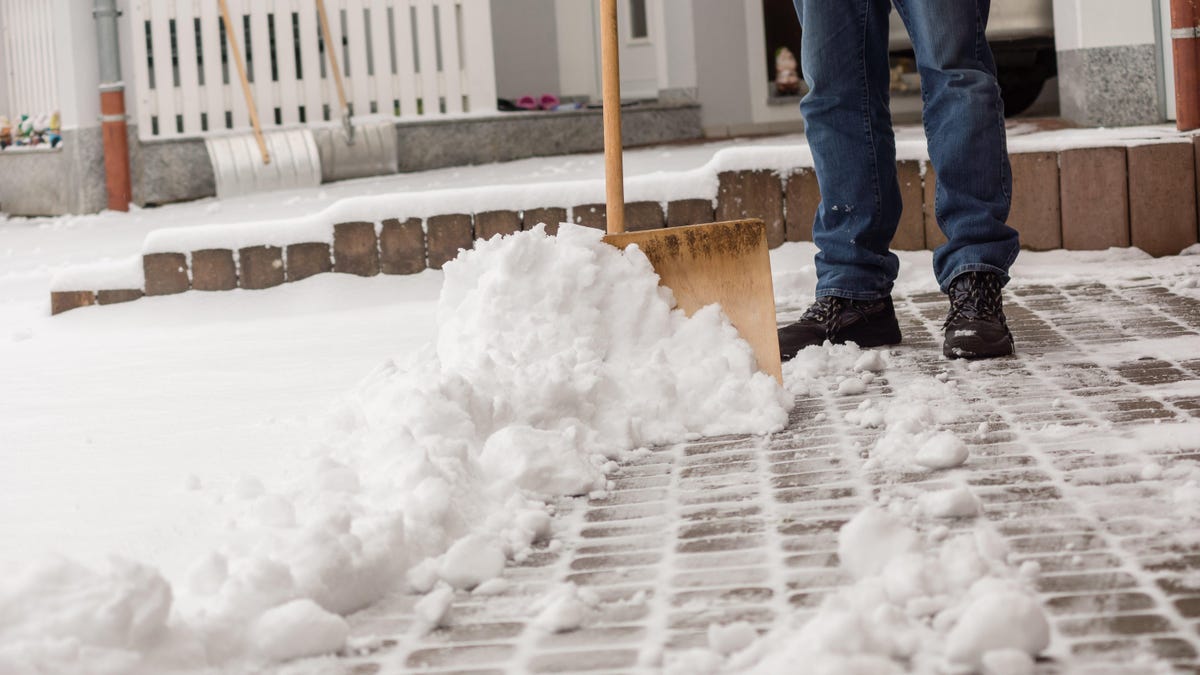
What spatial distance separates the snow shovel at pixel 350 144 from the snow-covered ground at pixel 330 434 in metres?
3.16

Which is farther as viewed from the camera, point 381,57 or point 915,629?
point 381,57

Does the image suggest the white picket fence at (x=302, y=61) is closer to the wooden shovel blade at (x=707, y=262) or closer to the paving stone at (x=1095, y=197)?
the paving stone at (x=1095, y=197)

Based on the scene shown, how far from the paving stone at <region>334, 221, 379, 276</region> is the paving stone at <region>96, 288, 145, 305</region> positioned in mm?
542

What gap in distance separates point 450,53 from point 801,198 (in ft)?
12.1

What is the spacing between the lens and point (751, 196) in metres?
3.70

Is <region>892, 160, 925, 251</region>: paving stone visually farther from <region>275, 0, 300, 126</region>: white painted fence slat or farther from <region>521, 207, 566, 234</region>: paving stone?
<region>275, 0, 300, 126</region>: white painted fence slat

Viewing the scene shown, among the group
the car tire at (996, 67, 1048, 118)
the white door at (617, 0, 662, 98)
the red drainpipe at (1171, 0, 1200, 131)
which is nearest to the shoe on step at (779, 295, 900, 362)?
the red drainpipe at (1171, 0, 1200, 131)

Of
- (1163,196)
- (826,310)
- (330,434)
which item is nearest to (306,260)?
(826,310)

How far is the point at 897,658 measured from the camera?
1.18 m

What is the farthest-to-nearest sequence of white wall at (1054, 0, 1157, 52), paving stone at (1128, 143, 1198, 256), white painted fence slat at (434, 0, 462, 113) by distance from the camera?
white painted fence slat at (434, 0, 462, 113)
white wall at (1054, 0, 1157, 52)
paving stone at (1128, 143, 1198, 256)

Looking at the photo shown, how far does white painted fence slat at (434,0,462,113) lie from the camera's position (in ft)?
22.8

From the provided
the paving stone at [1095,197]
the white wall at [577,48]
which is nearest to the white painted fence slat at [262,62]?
the white wall at [577,48]

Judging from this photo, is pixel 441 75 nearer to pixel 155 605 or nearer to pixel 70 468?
pixel 70 468

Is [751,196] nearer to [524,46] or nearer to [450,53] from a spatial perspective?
[450,53]
